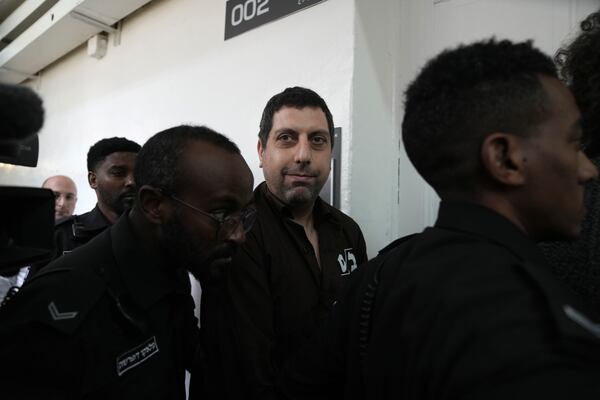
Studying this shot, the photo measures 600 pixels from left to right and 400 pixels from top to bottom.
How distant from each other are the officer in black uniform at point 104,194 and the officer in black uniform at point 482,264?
4.55 feet

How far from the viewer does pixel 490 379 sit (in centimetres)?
37

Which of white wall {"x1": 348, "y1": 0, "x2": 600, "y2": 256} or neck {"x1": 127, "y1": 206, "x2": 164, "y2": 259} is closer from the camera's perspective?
neck {"x1": 127, "y1": 206, "x2": 164, "y2": 259}

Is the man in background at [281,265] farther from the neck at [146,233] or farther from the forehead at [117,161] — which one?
the forehead at [117,161]

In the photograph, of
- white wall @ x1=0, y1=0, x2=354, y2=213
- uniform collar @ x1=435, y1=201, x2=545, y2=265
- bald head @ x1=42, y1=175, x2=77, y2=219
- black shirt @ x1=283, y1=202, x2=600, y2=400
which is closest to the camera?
black shirt @ x1=283, y1=202, x2=600, y2=400

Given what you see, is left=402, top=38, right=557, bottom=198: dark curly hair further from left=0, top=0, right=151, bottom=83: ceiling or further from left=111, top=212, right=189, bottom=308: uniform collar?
left=0, top=0, right=151, bottom=83: ceiling

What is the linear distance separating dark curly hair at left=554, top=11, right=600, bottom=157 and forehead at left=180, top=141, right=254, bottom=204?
2.50 ft

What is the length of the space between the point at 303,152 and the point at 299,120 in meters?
0.12

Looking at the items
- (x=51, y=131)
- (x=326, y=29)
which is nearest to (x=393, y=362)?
(x=326, y=29)

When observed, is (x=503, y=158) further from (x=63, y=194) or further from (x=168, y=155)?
(x=63, y=194)

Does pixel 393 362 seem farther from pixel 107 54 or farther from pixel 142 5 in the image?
pixel 107 54

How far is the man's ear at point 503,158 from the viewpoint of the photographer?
0.53m

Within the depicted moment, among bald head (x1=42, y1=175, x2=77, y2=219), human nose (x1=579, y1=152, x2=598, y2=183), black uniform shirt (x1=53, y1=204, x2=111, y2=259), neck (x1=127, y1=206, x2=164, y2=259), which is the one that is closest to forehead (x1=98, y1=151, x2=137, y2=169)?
black uniform shirt (x1=53, y1=204, x2=111, y2=259)

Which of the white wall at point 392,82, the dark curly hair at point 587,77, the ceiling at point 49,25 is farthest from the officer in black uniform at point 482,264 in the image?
the ceiling at point 49,25

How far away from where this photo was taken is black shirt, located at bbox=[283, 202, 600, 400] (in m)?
0.36
